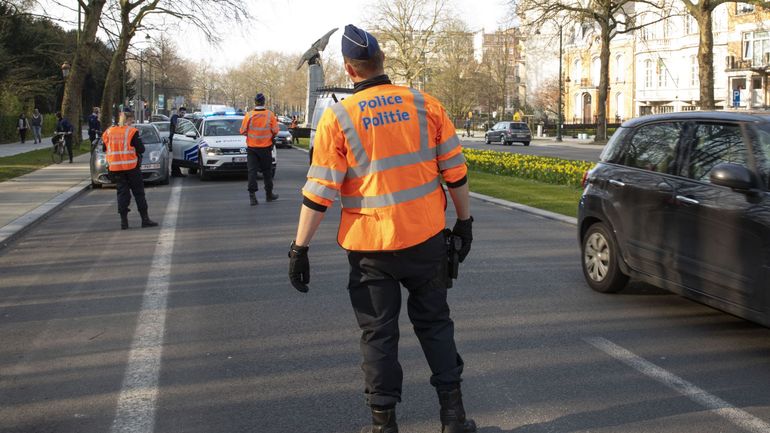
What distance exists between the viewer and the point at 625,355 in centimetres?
558

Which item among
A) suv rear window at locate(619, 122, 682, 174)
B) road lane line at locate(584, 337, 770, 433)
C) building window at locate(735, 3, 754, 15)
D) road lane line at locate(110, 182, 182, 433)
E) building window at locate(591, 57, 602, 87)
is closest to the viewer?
road lane line at locate(584, 337, 770, 433)

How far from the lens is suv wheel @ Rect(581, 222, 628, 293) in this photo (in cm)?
729

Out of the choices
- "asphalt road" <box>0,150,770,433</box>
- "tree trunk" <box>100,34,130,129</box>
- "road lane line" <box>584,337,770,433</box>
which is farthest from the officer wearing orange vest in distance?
"tree trunk" <box>100,34,130,129</box>

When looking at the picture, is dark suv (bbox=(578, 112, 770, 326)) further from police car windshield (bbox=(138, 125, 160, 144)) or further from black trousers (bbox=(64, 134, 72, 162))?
black trousers (bbox=(64, 134, 72, 162))

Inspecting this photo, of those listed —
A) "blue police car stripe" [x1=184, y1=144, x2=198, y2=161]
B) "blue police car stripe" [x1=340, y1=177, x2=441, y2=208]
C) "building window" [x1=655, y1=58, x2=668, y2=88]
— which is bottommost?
"blue police car stripe" [x1=340, y1=177, x2=441, y2=208]

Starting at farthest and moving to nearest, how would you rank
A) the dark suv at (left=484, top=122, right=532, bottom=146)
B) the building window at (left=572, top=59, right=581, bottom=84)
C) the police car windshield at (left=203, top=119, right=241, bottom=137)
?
the building window at (left=572, top=59, right=581, bottom=84) → the dark suv at (left=484, top=122, right=532, bottom=146) → the police car windshield at (left=203, top=119, right=241, bottom=137)

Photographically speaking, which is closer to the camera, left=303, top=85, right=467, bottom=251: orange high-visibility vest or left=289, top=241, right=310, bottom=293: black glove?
left=303, top=85, right=467, bottom=251: orange high-visibility vest

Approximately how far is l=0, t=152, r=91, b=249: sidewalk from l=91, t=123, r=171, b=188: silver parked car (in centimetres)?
44

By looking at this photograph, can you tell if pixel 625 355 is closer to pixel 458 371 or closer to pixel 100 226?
pixel 458 371

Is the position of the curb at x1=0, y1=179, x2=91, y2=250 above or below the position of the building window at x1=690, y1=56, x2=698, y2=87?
below

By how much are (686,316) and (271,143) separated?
9.74 meters

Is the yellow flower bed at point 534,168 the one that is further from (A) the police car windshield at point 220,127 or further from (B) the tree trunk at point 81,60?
(B) the tree trunk at point 81,60

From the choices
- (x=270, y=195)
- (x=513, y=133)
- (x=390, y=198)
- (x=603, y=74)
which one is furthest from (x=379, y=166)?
(x=513, y=133)

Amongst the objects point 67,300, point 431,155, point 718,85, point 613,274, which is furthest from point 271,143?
point 718,85
